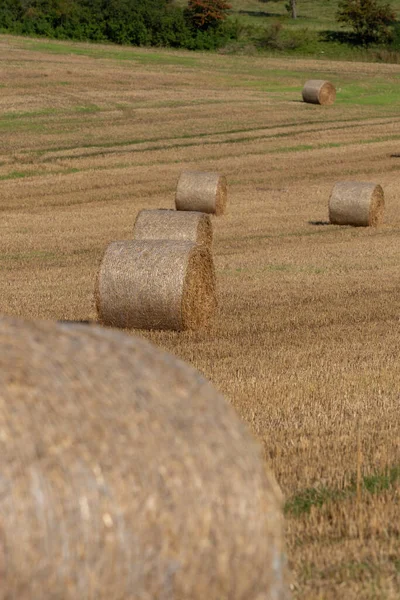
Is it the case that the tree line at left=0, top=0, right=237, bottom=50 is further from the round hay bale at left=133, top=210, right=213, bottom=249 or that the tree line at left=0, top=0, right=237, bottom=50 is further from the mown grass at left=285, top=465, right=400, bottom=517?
the mown grass at left=285, top=465, right=400, bottom=517

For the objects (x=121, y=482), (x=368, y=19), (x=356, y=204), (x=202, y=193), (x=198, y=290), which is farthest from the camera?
(x=368, y=19)

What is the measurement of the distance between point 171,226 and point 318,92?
30.6 m

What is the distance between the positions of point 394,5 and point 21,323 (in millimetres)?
90537

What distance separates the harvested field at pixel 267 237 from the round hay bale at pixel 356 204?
0.30 m

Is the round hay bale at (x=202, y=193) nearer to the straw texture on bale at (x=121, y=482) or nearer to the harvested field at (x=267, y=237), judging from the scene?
the harvested field at (x=267, y=237)

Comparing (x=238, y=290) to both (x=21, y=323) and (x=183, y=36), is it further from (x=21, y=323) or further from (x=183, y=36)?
(x=183, y=36)

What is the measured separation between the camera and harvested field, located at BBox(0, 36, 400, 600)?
7.06 m

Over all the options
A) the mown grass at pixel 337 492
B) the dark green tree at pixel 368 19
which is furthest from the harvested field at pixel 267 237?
the dark green tree at pixel 368 19

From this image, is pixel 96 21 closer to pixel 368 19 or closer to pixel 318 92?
pixel 368 19

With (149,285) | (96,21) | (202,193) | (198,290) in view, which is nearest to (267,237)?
(202,193)

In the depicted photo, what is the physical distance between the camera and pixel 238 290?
16.4 meters

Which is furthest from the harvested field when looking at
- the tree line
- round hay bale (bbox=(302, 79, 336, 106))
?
the tree line

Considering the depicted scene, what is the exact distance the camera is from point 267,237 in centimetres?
2214

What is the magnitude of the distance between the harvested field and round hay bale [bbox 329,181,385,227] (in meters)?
0.30
